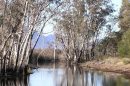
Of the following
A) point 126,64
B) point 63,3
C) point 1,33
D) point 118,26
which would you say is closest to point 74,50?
point 118,26

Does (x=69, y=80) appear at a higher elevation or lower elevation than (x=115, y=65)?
lower

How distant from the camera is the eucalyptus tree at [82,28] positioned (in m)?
80.6

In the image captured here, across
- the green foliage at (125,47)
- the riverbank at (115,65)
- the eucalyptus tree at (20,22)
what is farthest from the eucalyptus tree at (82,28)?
the eucalyptus tree at (20,22)

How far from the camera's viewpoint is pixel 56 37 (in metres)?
89.5

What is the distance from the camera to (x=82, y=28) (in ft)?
275

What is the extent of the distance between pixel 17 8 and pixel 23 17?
4.15 ft

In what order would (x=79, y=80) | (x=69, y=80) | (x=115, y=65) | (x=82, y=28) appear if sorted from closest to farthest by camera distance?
(x=69, y=80) → (x=79, y=80) → (x=115, y=65) → (x=82, y=28)

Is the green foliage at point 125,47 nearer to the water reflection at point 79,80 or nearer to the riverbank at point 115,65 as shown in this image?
the riverbank at point 115,65

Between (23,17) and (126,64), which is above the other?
(23,17)

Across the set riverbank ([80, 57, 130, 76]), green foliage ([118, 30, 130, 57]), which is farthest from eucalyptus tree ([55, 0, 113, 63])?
green foliage ([118, 30, 130, 57])

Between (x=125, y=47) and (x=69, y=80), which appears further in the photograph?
(x=125, y=47)

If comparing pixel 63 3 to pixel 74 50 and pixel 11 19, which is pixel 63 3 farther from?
pixel 74 50

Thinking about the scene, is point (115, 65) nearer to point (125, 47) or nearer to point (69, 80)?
point (125, 47)

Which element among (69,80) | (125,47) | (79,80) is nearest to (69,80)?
(69,80)
